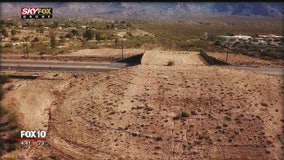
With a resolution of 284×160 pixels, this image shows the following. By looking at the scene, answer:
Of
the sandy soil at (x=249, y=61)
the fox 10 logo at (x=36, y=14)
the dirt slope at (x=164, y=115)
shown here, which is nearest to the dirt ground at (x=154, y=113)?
the dirt slope at (x=164, y=115)

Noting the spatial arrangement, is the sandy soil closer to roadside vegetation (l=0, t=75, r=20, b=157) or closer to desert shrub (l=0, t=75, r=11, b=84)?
desert shrub (l=0, t=75, r=11, b=84)

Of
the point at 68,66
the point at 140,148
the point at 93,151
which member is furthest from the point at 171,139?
the point at 68,66

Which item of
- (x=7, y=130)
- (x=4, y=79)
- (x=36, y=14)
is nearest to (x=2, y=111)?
(x=7, y=130)

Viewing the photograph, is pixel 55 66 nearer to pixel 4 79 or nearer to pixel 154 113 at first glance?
pixel 4 79

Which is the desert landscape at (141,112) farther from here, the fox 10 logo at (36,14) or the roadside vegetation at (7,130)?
the fox 10 logo at (36,14)

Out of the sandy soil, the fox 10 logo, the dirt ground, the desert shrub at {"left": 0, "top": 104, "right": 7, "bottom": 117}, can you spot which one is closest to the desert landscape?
the desert shrub at {"left": 0, "top": 104, "right": 7, "bottom": 117}

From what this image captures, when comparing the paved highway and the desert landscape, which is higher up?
the paved highway
